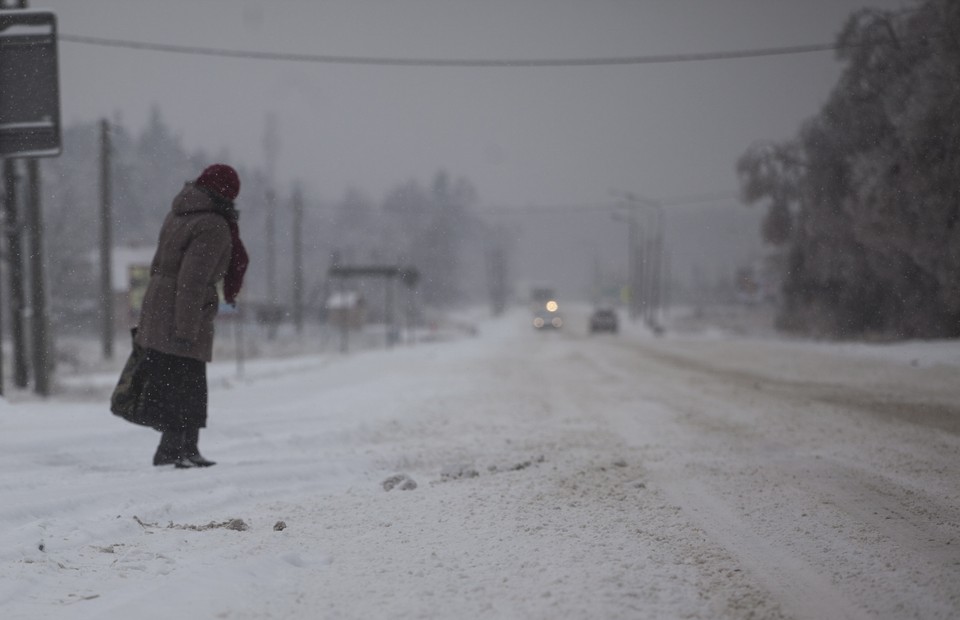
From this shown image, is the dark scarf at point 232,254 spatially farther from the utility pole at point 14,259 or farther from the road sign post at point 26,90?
the utility pole at point 14,259

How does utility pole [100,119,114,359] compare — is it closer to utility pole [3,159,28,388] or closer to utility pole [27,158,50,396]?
utility pole [27,158,50,396]

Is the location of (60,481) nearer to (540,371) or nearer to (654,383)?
(654,383)

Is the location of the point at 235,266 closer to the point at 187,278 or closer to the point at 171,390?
the point at 187,278

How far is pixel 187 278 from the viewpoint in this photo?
5.27m

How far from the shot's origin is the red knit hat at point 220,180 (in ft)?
18.0

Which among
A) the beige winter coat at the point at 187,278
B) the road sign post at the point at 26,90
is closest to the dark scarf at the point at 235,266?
the beige winter coat at the point at 187,278

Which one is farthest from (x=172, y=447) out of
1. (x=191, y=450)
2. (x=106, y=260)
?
(x=106, y=260)

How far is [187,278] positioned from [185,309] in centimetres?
22

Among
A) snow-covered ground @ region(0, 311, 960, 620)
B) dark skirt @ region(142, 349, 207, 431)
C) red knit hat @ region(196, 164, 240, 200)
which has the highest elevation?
red knit hat @ region(196, 164, 240, 200)

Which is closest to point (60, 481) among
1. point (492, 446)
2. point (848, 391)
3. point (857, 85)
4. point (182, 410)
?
point (182, 410)

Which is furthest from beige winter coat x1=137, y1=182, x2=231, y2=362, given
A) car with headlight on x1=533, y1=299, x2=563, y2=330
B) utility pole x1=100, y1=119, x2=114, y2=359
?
car with headlight on x1=533, y1=299, x2=563, y2=330

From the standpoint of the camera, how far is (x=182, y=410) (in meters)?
5.37

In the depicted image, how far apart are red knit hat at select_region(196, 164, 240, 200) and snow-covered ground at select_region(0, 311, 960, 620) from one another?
2.01 metres

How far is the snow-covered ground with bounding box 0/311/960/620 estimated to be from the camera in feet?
10.1
